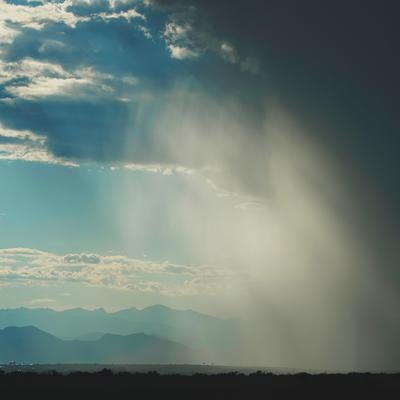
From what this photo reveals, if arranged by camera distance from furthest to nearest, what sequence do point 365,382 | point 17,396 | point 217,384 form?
point 365,382
point 217,384
point 17,396

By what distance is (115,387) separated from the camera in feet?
181

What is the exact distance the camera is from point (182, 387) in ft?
184

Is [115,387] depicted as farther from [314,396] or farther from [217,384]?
[314,396]

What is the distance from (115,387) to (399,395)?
2305 centimetres

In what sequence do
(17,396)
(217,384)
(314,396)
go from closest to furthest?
(17,396) → (314,396) → (217,384)

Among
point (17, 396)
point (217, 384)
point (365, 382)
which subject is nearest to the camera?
point (17, 396)

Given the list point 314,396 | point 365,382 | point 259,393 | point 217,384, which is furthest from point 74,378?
point 365,382

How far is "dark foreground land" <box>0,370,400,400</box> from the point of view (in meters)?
50.7

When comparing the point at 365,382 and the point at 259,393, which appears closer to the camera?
the point at 259,393

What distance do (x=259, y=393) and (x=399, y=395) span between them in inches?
446

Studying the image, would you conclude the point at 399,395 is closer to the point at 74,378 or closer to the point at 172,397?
the point at 172,397

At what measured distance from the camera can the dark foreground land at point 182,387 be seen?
50.7m

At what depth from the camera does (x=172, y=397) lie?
49938mm

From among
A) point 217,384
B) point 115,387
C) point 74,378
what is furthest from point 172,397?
point 74,378
